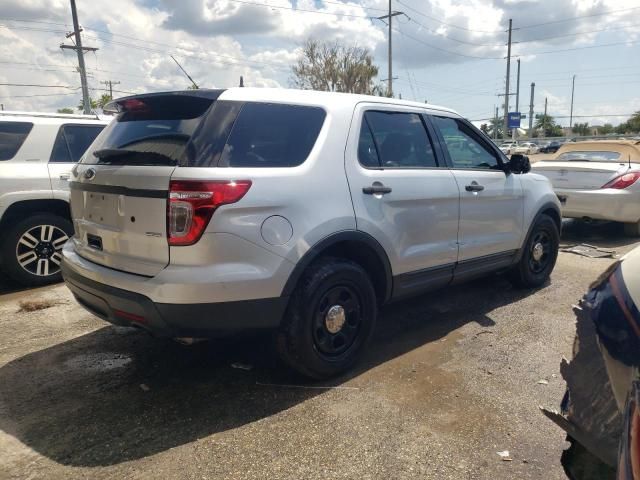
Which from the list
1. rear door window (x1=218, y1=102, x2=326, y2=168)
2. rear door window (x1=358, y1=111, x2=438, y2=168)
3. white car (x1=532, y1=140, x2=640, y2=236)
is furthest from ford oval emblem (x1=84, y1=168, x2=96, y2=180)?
white car (x1=532, y1=140, x2=640, y2=236)

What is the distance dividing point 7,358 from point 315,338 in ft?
7.85

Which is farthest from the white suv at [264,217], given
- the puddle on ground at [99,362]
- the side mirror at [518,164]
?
the side mirror at [518,164]

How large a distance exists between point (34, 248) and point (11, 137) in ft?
4.04

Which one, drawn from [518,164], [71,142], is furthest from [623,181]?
[71,142]

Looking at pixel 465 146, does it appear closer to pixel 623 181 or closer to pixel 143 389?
pixel 143 389

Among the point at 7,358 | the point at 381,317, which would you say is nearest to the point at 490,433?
the point at 381,317

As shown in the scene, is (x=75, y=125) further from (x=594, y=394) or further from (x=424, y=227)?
(x=594, y=394)

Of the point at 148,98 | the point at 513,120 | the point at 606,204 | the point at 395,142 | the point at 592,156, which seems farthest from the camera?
the point at 513,120

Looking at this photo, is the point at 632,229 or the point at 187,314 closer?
the point at 187,314

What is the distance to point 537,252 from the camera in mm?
5387

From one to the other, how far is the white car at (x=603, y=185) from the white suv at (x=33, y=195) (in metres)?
7.04

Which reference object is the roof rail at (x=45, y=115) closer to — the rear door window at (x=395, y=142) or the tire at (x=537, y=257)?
the rear door window at (x=395, y=142)

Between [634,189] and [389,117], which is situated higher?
[389,117]

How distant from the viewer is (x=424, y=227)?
385 centimetres
